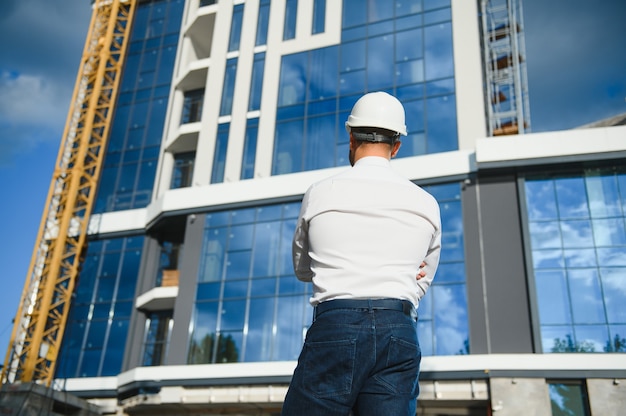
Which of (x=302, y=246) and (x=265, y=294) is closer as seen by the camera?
(x=302, y=246)

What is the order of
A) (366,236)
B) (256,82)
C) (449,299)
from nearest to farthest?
1. (366,236)
2. (449,299)
3. (256,82)

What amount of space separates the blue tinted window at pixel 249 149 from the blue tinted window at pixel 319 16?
5010 mm

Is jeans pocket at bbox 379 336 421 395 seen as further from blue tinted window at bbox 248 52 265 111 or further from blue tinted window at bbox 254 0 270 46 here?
blue tinted window at bbox 254 0 270 46

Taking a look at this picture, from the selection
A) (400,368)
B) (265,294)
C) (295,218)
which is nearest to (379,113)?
(400,368)

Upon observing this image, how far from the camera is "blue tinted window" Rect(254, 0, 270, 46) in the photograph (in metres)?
33.3

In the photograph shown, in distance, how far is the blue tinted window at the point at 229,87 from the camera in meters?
32.6

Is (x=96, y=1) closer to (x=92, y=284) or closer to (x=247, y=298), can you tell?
Answer: (x=92, y=284)

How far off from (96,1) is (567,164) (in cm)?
3296

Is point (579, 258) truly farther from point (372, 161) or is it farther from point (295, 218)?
point (372, 161)

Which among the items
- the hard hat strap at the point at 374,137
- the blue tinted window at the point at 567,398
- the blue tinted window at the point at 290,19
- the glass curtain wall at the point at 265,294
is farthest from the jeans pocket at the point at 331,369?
the blue tinted window at the point at 290,19

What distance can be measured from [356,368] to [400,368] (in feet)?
0.61

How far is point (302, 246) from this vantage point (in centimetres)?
302

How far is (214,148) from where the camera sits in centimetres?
3177

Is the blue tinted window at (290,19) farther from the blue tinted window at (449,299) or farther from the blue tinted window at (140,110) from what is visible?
the blue tinted window at (449,299)
